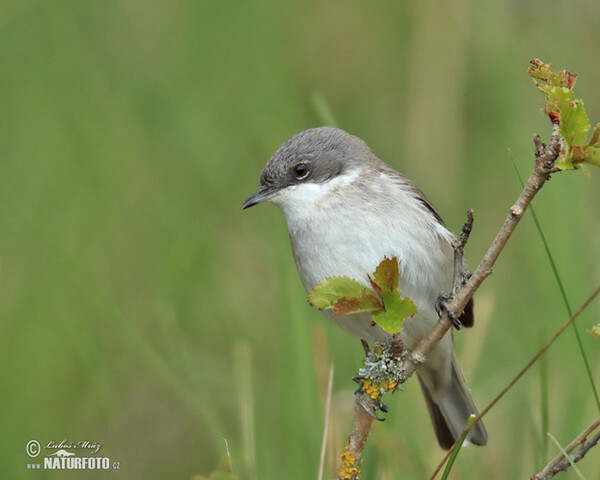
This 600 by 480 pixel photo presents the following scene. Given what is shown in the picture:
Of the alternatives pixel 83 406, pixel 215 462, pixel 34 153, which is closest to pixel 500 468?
pixel 215 462

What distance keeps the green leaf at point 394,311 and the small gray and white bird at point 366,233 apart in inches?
50.5

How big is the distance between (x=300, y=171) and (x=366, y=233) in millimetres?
603

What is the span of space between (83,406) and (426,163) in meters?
3.20

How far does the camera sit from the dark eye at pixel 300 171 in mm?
4332

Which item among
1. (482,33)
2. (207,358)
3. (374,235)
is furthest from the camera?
(482,33)

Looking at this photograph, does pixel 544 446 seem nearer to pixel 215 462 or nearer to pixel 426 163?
pixel 215 462

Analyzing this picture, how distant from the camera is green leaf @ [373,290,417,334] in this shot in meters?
2.50

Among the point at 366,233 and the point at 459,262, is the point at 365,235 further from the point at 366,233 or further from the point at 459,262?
the point at 459,262

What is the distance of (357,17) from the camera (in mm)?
7867

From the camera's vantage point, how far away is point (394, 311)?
8.25 feet

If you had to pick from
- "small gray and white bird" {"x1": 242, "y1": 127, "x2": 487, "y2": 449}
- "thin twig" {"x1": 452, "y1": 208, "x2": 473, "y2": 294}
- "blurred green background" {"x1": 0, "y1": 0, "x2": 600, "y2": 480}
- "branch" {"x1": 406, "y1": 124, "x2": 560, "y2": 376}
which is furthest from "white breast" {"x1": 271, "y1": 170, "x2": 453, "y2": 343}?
"branch" {"x1": 406, "y1": 124, "x2": 560, "y2": 376}

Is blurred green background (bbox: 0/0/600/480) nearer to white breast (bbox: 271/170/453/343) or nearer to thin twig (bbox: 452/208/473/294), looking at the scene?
A: white breast (bbox: 271/170/453/343)

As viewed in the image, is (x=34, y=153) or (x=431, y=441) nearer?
(x=431, y=441)

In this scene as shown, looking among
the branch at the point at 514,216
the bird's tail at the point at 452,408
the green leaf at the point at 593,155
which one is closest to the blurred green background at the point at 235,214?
the bird's tail at the point at 452,408
